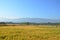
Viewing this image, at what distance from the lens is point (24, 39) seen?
1490 centimetres

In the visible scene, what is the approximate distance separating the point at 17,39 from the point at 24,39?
0.74 metres

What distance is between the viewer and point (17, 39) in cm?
1488
